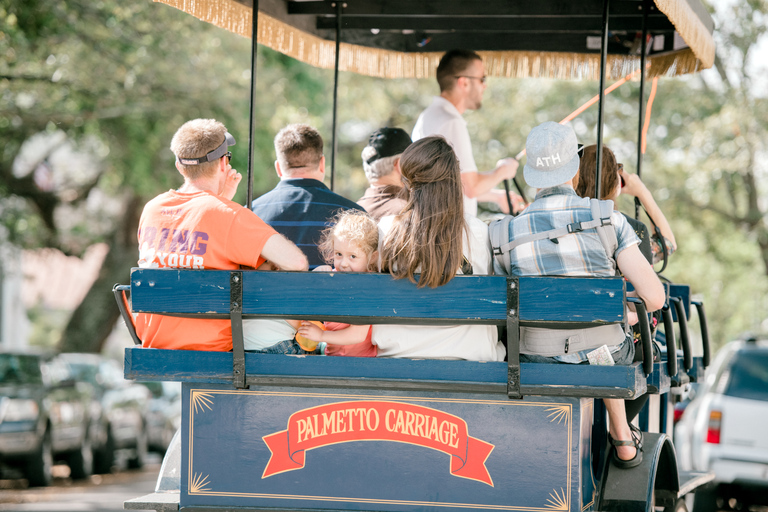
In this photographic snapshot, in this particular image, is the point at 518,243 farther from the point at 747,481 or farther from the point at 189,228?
the point at 747,481

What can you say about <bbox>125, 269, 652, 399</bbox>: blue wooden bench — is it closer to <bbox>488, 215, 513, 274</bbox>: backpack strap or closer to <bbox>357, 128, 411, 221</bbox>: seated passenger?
<bbox>488, 215, 513, 274</bbox>: backpack strap

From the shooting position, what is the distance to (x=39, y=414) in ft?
36.4

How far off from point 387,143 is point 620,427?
72.7 inches

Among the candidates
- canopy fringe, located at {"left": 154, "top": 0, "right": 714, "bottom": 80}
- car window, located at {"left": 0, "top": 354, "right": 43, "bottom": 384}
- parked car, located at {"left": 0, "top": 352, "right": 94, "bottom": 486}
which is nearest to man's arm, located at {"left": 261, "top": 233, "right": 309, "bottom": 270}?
canopy fringe, located at {"left": 154, "top": 0, "right": 714, "bottom": 80}

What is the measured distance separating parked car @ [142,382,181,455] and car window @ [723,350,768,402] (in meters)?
10.2

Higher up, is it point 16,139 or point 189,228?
point 16,139

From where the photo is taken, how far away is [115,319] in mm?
17672

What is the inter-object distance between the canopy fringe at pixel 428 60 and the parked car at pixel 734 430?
3327mm

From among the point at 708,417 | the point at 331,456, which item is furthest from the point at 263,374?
the point at 708,417

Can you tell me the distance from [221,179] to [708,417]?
5.44m

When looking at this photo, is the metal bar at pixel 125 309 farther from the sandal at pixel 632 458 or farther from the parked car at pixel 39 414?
the parked car at pixel 39 414

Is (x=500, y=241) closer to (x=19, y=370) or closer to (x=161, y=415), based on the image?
(x=19, y=370)

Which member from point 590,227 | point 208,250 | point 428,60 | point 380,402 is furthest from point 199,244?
point 428,60

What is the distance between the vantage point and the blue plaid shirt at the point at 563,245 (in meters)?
3.48
